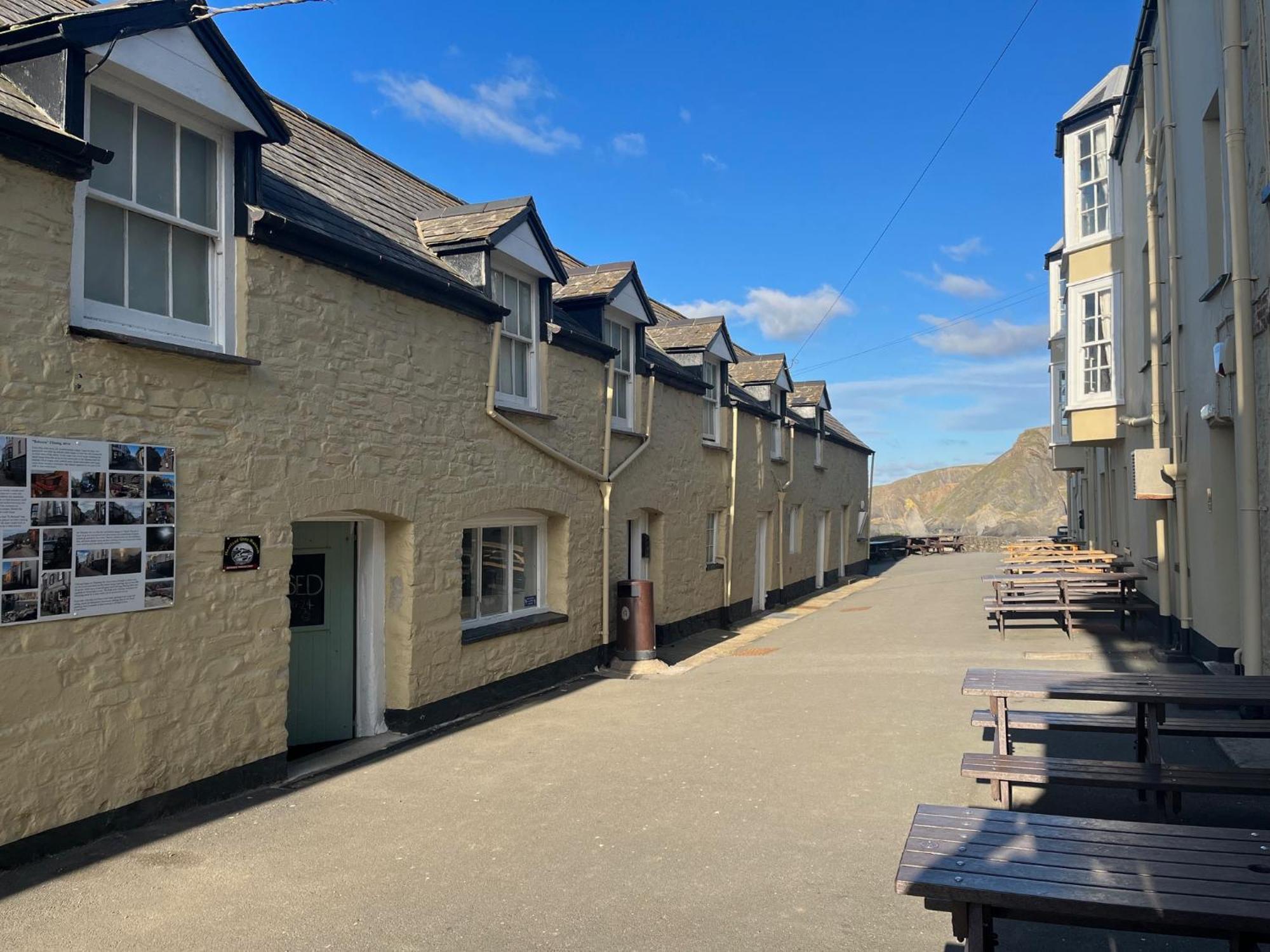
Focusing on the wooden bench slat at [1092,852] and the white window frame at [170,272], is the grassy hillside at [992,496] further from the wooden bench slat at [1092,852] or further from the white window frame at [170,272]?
the wooden bench slat at [1092,852]

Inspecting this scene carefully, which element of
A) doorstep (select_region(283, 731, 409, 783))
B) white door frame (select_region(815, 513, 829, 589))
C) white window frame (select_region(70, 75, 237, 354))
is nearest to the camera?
white window frame (select_region(70, 75, 237, 354))

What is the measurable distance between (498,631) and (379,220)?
462 cm

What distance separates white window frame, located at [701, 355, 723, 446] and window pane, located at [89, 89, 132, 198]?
12172 mm

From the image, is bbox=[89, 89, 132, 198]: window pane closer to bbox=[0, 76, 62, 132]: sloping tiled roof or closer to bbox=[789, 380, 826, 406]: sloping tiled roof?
bbox=[0, 76, 62, 132]: sloping tiled roof

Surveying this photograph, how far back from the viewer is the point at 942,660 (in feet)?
40.8

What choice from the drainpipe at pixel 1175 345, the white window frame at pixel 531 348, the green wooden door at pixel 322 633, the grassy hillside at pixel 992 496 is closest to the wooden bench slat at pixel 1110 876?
the green wooden door at pixel 322 633

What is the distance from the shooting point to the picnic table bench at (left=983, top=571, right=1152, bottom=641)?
13578mm

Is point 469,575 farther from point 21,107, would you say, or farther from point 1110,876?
point 1110,876

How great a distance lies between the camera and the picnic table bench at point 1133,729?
527 centimetres

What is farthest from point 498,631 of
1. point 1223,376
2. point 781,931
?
point 1223,376

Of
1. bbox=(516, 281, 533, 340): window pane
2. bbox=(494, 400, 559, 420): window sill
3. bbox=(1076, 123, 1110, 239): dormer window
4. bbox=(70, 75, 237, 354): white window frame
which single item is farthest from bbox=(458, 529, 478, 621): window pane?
bbox=(1076, 123, 1110, 239): dormer window

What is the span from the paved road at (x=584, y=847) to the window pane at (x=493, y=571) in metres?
1.50

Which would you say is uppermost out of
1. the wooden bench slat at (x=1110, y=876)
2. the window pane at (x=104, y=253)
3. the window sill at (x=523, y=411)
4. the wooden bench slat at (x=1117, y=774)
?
the window pane at (x=104, y=253)

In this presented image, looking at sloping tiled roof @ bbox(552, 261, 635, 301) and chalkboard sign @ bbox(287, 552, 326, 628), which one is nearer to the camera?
chalkboard sign @ bbox(287, 552, 326, 628)
